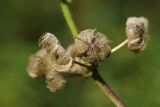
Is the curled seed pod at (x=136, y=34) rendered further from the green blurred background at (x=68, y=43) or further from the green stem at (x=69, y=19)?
the green blurred background at (x=68, y=43)

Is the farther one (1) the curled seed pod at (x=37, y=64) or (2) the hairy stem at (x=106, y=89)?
(1) the curled seed pod at (x=37, y=64)

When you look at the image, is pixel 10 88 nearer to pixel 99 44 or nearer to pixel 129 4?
pixel 129 4

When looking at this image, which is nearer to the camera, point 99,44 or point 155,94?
point 99,44

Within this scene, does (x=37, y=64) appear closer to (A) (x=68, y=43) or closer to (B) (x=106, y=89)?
(B) (x=106, y=89)

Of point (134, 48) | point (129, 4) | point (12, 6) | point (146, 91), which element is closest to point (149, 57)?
point (146, 91)

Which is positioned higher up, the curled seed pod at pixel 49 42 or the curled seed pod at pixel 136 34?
the curled seed pod at pixel 49 42

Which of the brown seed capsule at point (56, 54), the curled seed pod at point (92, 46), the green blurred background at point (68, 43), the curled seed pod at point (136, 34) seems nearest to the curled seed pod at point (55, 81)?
the brown seed capsule at point (56, 54)
